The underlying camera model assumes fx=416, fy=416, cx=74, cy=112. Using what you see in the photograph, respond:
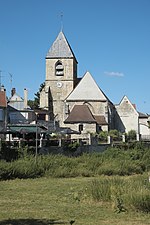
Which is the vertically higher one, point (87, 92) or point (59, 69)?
point (59, 69)

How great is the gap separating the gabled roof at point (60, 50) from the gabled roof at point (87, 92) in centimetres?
704

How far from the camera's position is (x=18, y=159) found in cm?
3450

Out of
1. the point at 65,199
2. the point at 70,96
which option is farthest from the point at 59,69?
the point at 65,199

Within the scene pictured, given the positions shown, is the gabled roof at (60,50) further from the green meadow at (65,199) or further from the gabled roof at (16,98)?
the green meadow at (65,199)

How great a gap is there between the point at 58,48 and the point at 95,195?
65.1 m

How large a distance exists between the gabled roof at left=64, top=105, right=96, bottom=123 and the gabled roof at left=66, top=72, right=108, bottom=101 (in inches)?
114

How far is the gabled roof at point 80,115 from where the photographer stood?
221 feet

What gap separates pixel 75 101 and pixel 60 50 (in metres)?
12.8

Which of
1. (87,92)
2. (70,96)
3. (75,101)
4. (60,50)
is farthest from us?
(60,50)

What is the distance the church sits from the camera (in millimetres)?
69438

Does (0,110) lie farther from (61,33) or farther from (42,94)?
(61,33)

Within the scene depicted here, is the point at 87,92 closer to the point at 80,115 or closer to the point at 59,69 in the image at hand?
the point at 80,115

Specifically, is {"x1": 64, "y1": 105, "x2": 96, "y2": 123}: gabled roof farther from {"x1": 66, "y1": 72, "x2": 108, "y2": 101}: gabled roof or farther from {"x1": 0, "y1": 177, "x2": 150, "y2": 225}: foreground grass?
{"x1": 0, "y1": 177, "x2": 150, "y2": 225}: foreground grass

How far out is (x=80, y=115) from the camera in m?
68.6
